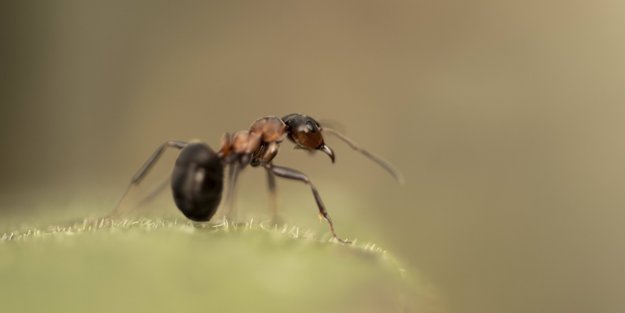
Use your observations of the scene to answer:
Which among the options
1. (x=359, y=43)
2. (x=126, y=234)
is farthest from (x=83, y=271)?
(x=359, y=43)

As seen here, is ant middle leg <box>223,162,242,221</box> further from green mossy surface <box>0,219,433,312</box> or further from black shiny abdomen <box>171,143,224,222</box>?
green mossy surface <box>0,219,433,312</box>

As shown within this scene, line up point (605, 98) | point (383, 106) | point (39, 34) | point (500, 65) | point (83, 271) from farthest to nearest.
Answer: point (39, 34) → point (383, 106) → point (500, 65) → point (605, 98) → point (83, 271)

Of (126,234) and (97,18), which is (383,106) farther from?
(126,234)

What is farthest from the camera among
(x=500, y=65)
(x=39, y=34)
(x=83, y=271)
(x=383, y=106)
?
(x=39, y=34)

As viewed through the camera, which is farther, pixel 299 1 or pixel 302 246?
pixel 299 1

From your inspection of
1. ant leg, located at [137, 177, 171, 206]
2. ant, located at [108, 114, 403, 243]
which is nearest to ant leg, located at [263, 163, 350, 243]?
ant, located at [108, 114, 403, 243]

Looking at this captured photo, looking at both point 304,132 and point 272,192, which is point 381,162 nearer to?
point 304,132

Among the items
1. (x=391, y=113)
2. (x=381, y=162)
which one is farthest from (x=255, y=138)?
(x=391, y=113)
